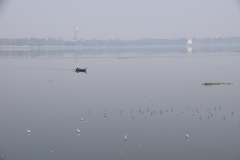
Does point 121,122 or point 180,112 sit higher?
point 180,112

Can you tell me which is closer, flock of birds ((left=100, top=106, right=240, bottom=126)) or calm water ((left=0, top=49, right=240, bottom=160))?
calm water ((left=0, top=49, right=240, bottom=160))

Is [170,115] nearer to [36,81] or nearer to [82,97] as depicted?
[82,97]

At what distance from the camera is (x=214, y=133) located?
12.1 meters

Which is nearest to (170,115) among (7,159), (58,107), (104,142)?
(104,142)

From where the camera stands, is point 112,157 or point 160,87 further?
point 160,87

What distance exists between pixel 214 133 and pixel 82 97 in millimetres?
8728

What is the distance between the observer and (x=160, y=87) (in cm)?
2172

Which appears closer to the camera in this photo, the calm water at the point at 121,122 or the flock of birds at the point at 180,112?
the calm water at the point at 121,122

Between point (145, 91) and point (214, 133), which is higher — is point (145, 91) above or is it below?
above

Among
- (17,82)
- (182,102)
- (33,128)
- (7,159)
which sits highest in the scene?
(17,82)

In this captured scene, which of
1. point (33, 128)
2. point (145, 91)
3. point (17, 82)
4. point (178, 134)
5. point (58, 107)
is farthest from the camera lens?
point (17, 82)

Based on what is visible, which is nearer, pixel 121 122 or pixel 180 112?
pixel 121 122

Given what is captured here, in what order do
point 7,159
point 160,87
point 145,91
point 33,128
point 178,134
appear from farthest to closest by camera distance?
point 160,87, point 145,91, point 33,128, point 178,134, point 7,159

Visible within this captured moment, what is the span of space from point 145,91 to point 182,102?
12.0ft
